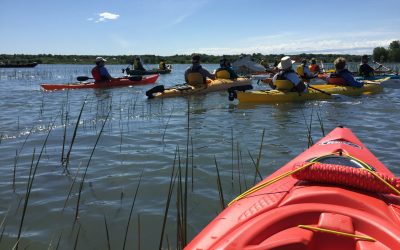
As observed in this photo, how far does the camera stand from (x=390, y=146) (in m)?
5.75

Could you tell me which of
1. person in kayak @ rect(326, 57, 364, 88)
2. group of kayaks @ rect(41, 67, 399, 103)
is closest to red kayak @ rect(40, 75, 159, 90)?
group of kayaks @ rect(41, 67, 399, 103)

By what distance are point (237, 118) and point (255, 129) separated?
1.31 metres

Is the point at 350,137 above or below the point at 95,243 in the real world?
above

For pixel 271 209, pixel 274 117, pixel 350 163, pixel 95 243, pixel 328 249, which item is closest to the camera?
pixel 328 249

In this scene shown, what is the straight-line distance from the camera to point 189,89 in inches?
475

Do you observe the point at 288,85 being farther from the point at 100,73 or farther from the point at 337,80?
the point at 100,73

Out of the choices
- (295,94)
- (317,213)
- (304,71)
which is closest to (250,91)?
(295,94)

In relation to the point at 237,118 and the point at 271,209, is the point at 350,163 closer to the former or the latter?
the point at 271,209

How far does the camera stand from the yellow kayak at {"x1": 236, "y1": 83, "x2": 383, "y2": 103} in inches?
398

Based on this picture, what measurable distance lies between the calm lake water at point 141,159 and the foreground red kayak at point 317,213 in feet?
2.39

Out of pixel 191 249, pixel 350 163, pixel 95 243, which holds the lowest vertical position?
pixel 95 243

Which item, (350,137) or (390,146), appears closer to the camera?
(350,137)

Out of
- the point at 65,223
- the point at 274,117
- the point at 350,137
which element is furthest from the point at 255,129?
the point at 65,223

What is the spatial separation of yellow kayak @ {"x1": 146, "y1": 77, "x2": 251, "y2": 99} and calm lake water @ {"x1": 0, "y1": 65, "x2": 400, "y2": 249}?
1.02 meters
